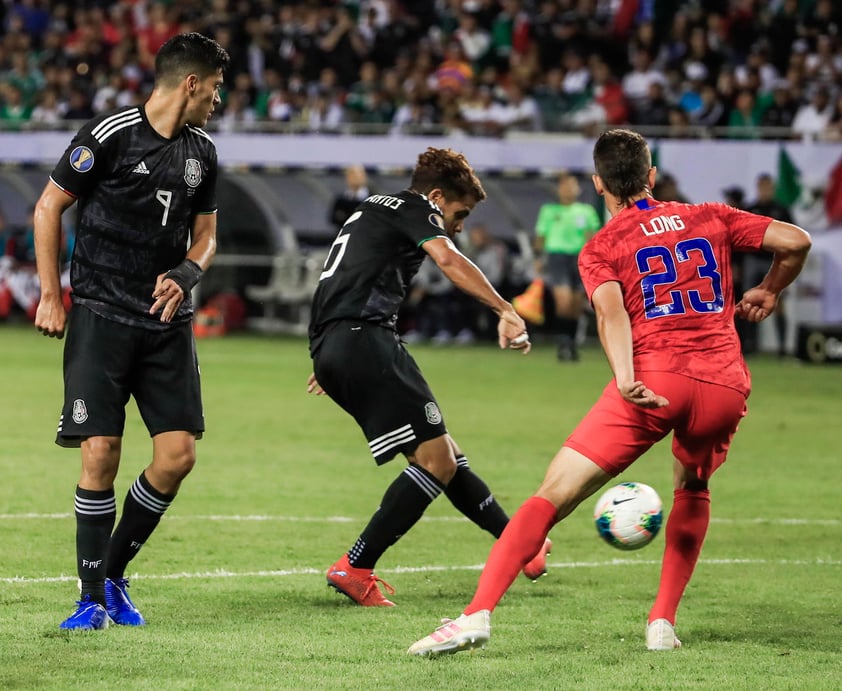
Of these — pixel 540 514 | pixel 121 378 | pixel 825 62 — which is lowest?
pixel 540 514

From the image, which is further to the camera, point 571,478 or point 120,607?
point 120,607

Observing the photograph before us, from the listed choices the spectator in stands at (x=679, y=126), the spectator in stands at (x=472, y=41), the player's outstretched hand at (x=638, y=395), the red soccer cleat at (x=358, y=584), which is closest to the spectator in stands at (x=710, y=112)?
the spectator in stands at (x=679, y=126)

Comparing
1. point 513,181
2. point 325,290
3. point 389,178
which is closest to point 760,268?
point 513,181

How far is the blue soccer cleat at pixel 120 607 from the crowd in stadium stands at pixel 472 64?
16094 mm

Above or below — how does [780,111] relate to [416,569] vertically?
above

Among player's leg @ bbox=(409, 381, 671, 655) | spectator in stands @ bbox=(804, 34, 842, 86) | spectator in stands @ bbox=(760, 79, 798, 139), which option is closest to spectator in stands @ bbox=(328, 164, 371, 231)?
spectator in stands @ bbox=(760, 79, 798, 139)

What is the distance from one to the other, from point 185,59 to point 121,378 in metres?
1.32

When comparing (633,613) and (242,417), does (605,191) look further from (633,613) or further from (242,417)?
(242,417)

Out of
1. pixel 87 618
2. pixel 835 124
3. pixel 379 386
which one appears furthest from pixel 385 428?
pixel 835 124

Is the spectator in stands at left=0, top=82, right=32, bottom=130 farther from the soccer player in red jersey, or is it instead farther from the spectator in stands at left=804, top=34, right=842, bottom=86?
the soccer player in red jersey

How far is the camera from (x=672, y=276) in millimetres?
5688

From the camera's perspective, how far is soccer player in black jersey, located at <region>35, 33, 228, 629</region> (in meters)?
5.92

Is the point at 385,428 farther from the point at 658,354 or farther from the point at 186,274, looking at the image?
the point at 658,354

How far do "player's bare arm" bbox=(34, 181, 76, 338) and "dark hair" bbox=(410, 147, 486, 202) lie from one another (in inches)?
66.3
